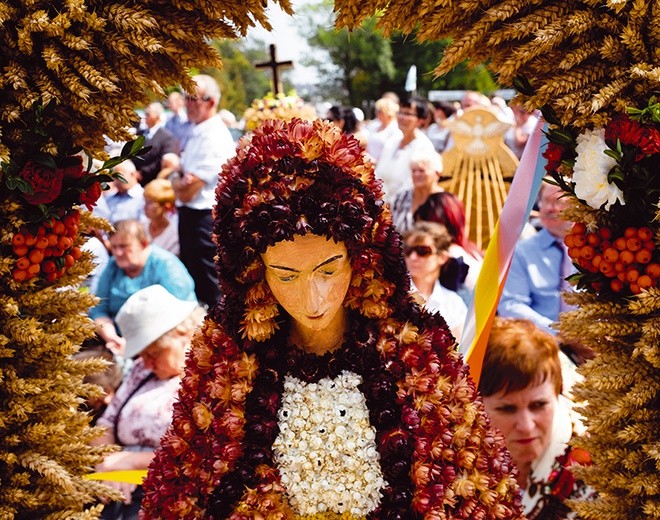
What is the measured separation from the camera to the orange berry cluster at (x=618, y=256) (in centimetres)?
205

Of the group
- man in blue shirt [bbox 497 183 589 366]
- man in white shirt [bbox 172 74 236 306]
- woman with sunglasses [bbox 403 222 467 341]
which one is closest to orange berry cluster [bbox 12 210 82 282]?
woman with sunglasses [bbox 403 222 467 341]

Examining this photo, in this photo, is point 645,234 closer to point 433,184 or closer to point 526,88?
point 526,88

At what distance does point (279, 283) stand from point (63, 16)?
0.84m

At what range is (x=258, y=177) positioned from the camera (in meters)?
2.07

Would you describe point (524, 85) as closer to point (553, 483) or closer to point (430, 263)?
point (553, 483)

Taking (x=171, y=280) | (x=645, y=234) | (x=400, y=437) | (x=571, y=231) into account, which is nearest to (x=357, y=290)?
(x=400, y=437)

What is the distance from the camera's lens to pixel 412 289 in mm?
2379

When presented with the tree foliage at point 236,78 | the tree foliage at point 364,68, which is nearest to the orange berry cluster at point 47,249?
the tree foliage at point 236,78

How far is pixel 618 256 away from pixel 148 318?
6.72 feet

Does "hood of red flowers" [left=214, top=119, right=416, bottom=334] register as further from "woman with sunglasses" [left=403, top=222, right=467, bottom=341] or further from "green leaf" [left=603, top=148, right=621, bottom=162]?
"woman with sunglasses" [left=403, top=222, right=467, bottom=341]

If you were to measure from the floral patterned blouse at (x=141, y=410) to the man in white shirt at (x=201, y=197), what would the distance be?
2110 millimetres


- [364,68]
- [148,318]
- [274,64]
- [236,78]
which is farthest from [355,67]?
[148,318]

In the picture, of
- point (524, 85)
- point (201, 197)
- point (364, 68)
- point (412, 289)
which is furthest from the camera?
point (364, 68)

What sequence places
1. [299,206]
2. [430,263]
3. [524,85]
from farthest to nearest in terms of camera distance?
[430,263] → [524,85] → [299,206]
